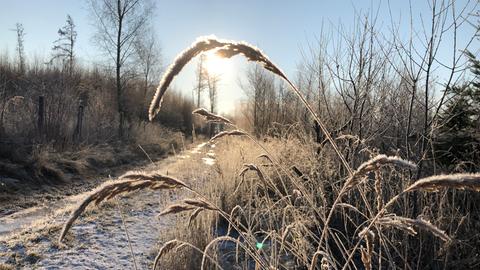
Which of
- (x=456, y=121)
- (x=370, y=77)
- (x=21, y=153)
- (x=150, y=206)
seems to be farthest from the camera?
(x=21, y=153)

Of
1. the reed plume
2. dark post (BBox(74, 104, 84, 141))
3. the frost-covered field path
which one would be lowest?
the frost-covered field path

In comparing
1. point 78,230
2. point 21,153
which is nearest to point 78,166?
point 21,153

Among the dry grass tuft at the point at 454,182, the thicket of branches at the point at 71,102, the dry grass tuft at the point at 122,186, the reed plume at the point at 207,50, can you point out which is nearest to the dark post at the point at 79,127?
the thicket of branches at the point at 71,102

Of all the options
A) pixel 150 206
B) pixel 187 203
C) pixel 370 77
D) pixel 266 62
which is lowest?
pixel 150 206

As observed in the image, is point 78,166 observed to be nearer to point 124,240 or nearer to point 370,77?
point 124,240

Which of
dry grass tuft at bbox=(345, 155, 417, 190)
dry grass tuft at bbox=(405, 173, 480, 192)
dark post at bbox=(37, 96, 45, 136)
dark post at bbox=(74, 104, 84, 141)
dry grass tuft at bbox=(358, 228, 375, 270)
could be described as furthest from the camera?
dark post at bbox=(74, 104, 84, 141)

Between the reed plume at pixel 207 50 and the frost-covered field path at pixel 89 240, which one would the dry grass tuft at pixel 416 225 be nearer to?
the reed plume at pixel 207 50

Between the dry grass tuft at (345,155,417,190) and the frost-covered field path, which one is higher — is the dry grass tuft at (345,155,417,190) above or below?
above

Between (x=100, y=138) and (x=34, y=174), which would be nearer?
(x=34, y=174)

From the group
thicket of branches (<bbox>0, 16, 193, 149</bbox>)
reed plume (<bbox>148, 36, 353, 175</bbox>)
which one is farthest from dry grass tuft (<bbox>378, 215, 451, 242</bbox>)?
thicket of branches (<bbox>0, 16, 193, 149</bbox>)

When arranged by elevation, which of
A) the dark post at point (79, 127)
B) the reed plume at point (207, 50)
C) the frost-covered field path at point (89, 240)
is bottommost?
the frost-covered field path at point (89, 240)

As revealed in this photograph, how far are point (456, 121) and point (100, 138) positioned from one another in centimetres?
1222

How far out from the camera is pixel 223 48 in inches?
37.3

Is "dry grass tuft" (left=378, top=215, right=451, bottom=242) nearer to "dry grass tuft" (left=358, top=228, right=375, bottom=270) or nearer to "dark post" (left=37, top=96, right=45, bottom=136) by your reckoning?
"dry grass tuft" (left=358, top=228, right=375, bottom=270)
